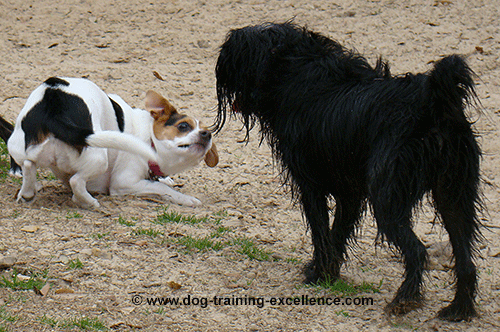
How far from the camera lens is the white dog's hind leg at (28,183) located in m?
4.58

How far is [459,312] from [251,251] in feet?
4.93

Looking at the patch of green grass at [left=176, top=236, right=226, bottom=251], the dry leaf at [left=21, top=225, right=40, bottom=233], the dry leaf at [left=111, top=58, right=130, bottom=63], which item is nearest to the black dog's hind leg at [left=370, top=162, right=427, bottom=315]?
the patch of green grass at [left=176, top=236, right=226, bottom=251]

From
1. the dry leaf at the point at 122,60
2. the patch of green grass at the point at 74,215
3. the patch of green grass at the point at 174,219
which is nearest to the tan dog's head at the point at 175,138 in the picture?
the patch of green grass at the point at 174,219

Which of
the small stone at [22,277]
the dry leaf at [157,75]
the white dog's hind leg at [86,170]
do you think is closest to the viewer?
the small stone at [22,277]

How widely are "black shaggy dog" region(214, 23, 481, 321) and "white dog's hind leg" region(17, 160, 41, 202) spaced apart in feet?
5.18

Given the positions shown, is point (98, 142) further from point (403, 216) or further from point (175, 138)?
point (403, 216)

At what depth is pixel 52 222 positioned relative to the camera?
4410 millimetres

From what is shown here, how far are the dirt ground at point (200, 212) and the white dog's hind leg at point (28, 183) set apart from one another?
7 centimetres

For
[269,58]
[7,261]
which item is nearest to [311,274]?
[269,58]

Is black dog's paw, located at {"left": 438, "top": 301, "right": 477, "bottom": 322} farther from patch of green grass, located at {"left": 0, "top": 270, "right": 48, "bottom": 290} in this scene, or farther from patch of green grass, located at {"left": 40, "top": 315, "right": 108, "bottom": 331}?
patch of green grass, located at {"left": 0, "top": 270, "right": 48, "bottom": 290}

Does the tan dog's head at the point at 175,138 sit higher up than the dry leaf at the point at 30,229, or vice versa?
the tan dog's head at the point at 175,138

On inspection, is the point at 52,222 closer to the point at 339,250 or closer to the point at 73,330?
the point at 73,330

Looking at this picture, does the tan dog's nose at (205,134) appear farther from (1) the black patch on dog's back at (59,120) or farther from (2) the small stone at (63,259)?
(2) the small stone at (63,259)

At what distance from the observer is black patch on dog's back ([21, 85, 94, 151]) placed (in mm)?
4484
